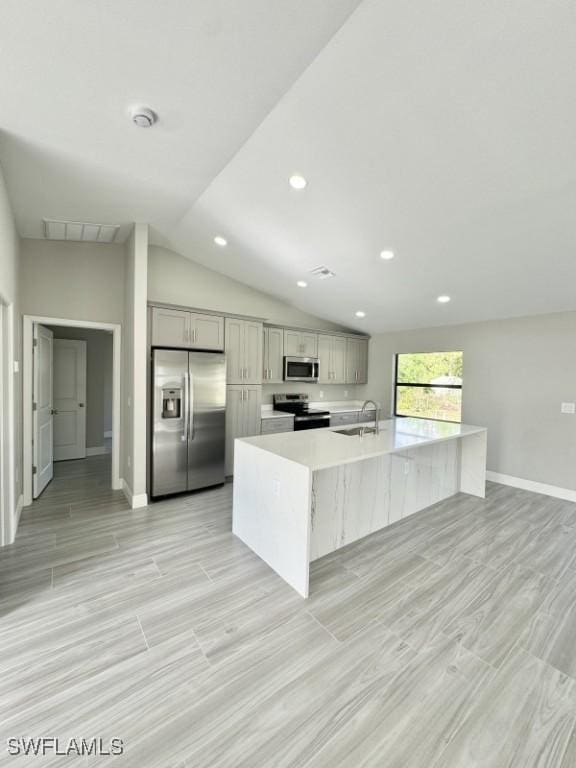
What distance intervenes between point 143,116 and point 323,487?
277cm

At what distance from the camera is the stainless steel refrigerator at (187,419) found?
12.4 feet

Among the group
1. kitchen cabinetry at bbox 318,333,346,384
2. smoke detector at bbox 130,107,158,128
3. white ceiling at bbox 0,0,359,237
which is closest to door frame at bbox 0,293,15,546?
white ceiling at bbox 0,0,359,237

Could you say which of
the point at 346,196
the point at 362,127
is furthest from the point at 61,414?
the point at 362,127

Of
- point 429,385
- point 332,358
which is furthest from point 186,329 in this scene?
point 429,385

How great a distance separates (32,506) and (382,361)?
5529 millimetres

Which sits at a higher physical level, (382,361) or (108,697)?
(382,361)

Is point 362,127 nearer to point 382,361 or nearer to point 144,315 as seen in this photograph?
point 144,315

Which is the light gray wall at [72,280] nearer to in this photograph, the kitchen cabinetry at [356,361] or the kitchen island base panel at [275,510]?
the kitchen island base panel at [275,510]

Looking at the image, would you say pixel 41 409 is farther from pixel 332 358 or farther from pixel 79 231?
pixel 332 358

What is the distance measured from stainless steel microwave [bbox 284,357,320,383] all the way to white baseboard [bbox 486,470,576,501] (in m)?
2.99

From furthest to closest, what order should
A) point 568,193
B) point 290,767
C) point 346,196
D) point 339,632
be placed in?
point 346,196, point 568,193, point 339,632, point 290,767

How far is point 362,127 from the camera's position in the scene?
213cm

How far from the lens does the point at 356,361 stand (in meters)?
6.33
